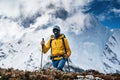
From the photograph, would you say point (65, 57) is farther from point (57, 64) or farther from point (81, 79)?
point (81, 79)

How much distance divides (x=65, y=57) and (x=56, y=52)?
50 cm

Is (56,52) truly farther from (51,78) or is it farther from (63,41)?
(51,78)

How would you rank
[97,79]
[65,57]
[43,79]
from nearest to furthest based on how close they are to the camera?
[43,79] → [97,79] → [65,57]

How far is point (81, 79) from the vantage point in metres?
17.7

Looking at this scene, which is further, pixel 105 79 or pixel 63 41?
pixel 63 41

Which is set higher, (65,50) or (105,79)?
(65,50)

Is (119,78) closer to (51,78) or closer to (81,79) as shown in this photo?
(81,79)

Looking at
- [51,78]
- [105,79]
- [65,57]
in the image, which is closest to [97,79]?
[105,79]

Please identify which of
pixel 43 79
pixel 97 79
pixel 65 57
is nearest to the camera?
pixel 43 79

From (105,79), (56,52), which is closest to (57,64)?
(56,52)

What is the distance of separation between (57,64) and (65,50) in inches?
29.6

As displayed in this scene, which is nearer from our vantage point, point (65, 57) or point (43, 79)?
point (43, 79)

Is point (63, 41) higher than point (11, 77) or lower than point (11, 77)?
higher

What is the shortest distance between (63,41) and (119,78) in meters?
3.55
